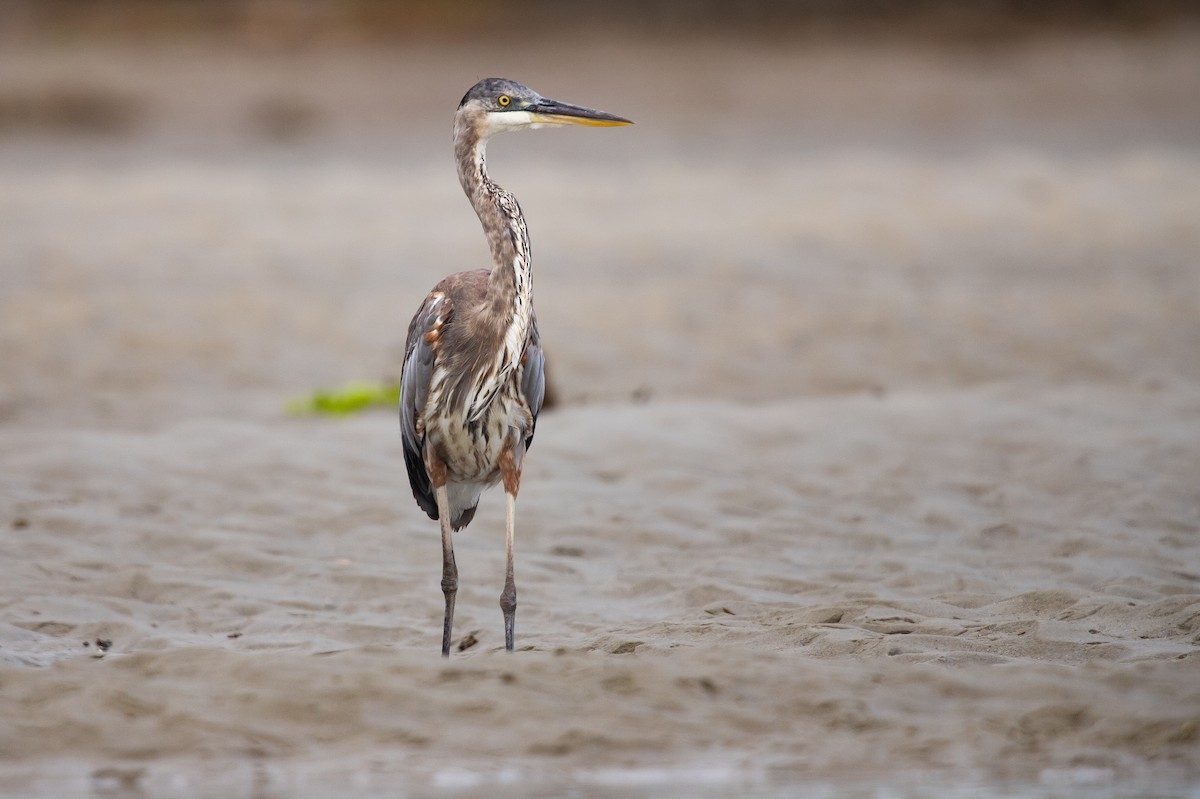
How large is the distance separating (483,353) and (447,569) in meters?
0.81

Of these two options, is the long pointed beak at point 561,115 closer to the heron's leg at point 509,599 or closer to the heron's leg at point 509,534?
the heron's leg at point 509,534

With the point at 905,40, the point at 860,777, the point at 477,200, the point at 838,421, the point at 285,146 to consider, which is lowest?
the point at 860,777

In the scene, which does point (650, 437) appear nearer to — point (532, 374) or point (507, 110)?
point (532, 374)

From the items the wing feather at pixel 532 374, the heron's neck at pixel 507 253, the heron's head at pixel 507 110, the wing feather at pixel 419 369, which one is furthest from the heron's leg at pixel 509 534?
the heron's head at pixel 507 110

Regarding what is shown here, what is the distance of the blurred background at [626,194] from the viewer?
34.7 feet

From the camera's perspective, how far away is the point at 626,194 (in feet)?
48.9

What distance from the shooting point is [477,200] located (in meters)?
5.57

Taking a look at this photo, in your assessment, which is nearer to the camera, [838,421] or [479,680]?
[479,680]

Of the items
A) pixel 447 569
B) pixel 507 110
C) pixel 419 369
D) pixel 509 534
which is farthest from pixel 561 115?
pixel 447 569

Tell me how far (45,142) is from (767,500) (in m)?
12.4

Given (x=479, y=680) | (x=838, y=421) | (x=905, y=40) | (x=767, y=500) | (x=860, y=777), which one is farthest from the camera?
(x=905, y=40)

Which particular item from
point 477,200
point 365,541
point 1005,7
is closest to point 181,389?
point 365,541

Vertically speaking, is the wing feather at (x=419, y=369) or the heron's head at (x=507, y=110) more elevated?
the heron's head at (x=507, y=110)

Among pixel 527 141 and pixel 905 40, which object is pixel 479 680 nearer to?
pixel 527 141
